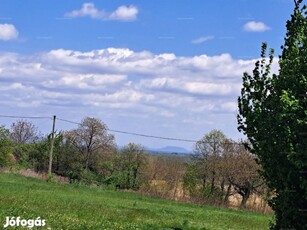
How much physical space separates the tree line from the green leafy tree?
1584 inches

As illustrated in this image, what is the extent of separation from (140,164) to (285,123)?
Result: 167 ft

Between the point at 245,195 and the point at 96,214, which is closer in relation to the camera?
the point at 96,214

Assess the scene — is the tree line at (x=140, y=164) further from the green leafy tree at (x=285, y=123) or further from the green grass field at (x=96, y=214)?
the green leafy tree at (x=285, y=123)

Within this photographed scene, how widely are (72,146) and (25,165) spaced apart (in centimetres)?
671

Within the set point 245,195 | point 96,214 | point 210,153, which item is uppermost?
point 210,153

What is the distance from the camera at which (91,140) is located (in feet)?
205

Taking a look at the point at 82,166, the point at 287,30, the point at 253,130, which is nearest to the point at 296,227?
the point at 253,130

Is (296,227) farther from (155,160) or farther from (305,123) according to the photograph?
(155,160)

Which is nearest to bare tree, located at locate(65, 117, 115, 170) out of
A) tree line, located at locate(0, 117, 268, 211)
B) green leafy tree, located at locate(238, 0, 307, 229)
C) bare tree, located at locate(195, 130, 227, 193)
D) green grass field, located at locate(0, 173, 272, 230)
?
tree line, located at locate(0, 117, 268, 211)

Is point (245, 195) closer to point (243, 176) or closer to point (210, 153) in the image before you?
point (243, 176)

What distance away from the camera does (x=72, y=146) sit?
6397 cm

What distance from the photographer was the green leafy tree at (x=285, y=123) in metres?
10.9

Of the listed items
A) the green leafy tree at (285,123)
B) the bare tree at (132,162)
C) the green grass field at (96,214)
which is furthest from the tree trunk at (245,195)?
the green leafy tree at (285,123)

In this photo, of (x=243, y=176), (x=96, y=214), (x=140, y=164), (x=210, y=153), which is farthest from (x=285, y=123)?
(x=140, y=164)
